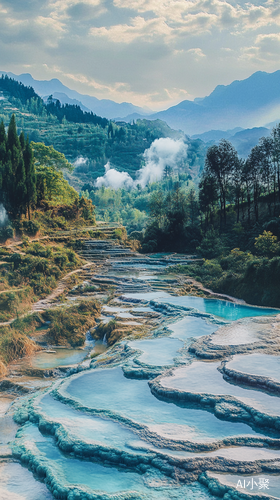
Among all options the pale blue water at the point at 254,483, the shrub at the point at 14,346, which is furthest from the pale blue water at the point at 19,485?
the shrub at the point at 14,346

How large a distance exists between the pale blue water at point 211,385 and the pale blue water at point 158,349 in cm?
69

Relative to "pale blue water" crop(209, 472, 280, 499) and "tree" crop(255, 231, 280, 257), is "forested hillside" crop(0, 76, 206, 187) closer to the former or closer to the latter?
"tree" crop(255, 231, 280, 257)

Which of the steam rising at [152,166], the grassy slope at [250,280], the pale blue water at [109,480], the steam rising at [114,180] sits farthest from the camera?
the steam rising at [152,166]

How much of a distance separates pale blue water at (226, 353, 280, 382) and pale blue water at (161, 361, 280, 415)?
384 millimetres

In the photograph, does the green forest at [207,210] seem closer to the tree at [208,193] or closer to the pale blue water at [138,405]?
the tree at [208,193]

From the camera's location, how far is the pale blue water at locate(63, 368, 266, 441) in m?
5.91

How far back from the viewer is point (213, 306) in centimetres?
1441

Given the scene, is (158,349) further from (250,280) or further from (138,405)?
(250,280)

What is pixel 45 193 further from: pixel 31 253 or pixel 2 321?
pixel 2 321

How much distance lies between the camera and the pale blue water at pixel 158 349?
8551mm

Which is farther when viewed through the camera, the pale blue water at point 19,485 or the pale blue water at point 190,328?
the pale blue water at point 190,328

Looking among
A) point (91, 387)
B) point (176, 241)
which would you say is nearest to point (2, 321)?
point (91, 387)

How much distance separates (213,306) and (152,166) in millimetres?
108143

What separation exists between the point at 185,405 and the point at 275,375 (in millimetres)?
1797
